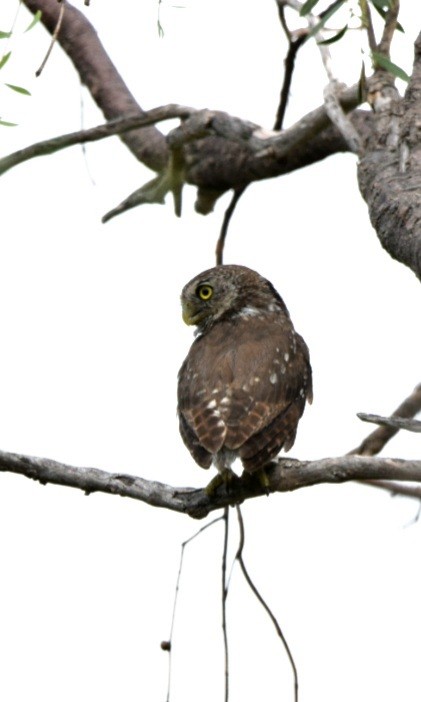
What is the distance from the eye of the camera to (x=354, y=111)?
6.18 meters

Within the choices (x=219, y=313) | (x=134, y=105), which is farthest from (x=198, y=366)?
(x=134, y=105)

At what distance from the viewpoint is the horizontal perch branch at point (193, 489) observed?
3.92 meters

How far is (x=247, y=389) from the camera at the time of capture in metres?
5.23

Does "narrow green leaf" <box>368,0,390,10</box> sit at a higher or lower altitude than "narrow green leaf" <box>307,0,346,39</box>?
higher

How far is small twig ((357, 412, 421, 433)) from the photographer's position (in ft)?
12.4

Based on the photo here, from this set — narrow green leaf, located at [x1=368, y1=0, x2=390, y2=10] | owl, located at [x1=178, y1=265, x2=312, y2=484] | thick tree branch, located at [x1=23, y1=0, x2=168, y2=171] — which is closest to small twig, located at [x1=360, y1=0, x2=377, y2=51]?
narrow green leaf, located at [x1=368, y1=0, x2=390, y2=10]

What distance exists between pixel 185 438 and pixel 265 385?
14.8 inches

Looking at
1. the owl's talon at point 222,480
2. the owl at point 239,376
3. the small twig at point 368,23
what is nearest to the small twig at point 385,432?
the owl at point 239,376

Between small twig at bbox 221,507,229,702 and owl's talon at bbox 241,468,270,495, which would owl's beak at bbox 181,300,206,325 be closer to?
owl's talon at bbox 241,468,270,495

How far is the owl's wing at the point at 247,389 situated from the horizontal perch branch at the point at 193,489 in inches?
11.8

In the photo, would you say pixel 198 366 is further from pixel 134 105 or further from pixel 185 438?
pixel 134 105

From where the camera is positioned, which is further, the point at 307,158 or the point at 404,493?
the point at 307,158

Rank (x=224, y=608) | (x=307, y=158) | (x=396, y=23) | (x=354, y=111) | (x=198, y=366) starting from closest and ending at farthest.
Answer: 1. (x=224, y=608)
2. (x=396, y=23)
3. (x=198, y=366)
4. (x=354, y=111)
5. (x=307, y=158)

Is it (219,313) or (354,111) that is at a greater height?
(354,111)
